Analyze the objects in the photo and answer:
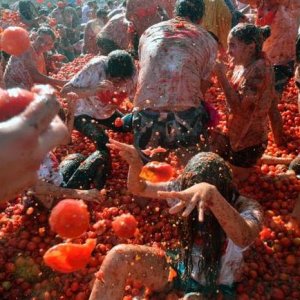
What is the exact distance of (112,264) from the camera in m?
2.65

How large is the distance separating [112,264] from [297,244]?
202 centimetres

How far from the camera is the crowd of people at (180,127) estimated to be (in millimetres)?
2342

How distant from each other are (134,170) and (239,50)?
2068 mm

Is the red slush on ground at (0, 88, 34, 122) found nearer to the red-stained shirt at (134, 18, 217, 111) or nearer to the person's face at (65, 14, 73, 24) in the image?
the red-stained shirt at (134, 18, 217, 111)

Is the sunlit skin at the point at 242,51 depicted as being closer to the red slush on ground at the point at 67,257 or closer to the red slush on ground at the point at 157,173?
the red slush on ground at the point at 157,173

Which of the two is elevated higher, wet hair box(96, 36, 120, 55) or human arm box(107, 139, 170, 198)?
human arm box(107, 139, 170, 198)

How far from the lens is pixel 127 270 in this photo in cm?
269

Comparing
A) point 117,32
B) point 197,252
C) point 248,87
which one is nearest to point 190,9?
point 248,87

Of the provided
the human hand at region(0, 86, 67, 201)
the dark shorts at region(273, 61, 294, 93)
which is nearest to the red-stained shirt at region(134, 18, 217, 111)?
the dark shorts at region(273, 61, 294, 93)

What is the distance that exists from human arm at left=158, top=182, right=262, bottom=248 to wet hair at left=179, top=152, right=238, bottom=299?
156mm

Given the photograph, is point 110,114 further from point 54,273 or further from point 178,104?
point 54,273

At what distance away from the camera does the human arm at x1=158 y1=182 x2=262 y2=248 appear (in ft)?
7.52

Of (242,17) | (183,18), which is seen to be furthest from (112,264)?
(242,17)

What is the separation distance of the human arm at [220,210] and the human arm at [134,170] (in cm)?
54
